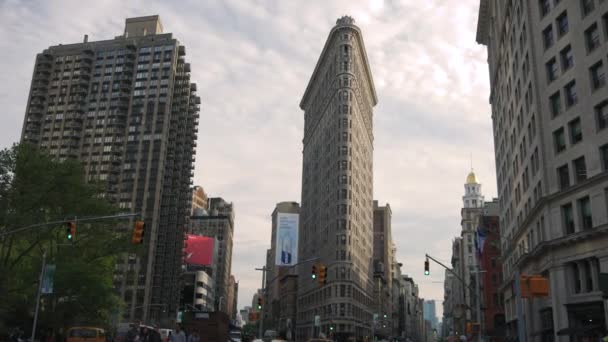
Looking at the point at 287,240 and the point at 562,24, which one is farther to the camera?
Answer: the point at 287,240

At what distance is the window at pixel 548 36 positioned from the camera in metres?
43.5

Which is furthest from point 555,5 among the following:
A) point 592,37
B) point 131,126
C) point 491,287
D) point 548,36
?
point 131,126

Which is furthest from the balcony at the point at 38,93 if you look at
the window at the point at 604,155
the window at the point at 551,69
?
the window at the point at 604,155

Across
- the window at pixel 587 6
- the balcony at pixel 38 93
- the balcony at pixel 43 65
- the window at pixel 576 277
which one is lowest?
the window at pixel 576 277

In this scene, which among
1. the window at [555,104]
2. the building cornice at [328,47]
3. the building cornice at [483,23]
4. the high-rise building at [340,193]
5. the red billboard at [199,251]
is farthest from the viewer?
the red billboard at [199,251]

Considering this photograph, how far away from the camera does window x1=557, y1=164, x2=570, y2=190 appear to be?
4000cm

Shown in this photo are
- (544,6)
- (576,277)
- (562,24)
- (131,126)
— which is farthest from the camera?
(131,126)

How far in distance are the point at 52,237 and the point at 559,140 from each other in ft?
131

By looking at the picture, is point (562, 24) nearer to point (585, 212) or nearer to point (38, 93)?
point (585, 212)

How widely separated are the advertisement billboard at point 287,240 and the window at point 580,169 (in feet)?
231

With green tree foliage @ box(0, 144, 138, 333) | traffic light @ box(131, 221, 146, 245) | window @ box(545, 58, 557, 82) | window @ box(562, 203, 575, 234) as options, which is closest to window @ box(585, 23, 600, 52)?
window @ box(545, 58, 557, 82)

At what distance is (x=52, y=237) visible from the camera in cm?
4709

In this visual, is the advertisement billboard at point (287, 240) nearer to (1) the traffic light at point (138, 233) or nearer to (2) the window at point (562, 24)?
(2) the window at point (562, 24)

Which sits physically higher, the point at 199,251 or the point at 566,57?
the point at 199,251
